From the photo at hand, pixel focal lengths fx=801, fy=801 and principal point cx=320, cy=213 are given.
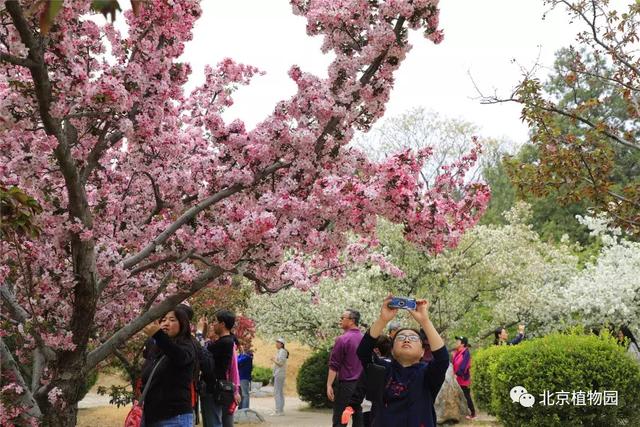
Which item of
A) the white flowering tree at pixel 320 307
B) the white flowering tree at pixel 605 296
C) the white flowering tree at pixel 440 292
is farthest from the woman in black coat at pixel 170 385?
the white flowering tree at pixel 605 296

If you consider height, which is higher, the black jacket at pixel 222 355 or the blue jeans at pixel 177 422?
the black jacket at pixel 222 355

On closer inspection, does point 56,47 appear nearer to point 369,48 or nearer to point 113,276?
point 113,276

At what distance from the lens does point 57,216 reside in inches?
251

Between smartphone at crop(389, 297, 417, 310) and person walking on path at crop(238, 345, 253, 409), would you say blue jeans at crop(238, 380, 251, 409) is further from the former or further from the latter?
smartphone at crop(389, 297, 417, 310)

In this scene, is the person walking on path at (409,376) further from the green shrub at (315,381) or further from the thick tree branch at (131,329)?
the green shrub at (315,381)

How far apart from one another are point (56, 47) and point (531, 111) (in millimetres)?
6389

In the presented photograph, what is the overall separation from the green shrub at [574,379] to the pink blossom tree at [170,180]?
3.99 metres

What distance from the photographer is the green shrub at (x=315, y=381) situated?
60.7ft

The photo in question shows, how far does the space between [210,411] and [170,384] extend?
225cm

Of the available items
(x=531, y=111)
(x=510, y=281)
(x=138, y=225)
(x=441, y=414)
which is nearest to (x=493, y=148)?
(x=510, y=281)

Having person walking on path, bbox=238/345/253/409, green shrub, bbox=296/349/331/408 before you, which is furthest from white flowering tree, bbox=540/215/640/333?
person walking on path, bbox=238/345/253/409

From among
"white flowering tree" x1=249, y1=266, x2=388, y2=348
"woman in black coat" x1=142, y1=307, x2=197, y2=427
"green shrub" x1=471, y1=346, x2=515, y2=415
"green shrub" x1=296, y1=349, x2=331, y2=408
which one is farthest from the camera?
"green shrub" x1=296, y1=349, x2=331, y2=408

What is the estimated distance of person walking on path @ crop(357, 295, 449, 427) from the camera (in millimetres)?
4680

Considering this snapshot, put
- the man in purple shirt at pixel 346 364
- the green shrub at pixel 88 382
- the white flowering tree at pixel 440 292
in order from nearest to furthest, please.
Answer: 1. the man in purple shirt at pixel 346 364
2. the green shrub at pixel 88 382
3. the white flowering tree at pixel 440 292
